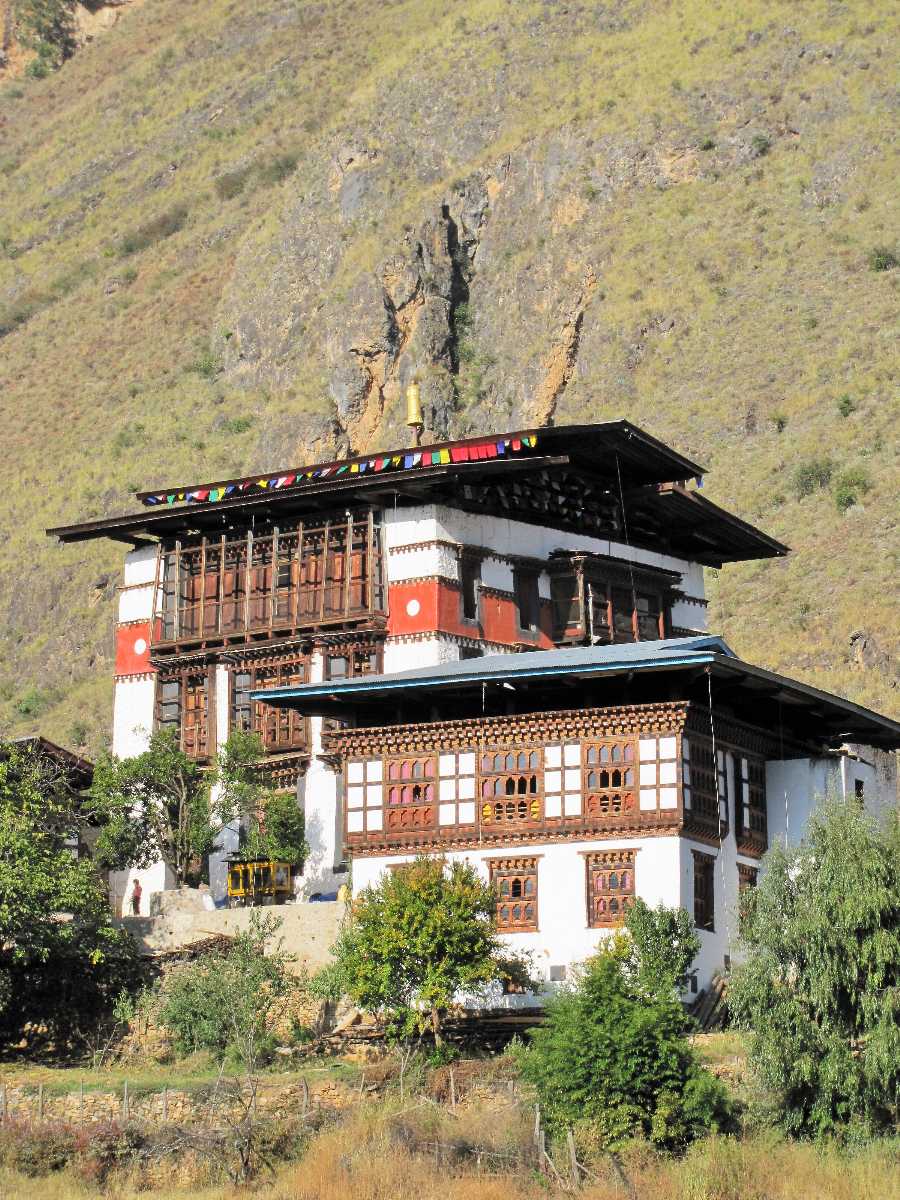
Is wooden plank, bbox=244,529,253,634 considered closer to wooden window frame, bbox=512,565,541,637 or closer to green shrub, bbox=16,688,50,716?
wooden window frame, bbox=512,565,541,637

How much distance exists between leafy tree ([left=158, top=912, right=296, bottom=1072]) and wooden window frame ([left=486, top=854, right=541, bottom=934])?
16.0 ft

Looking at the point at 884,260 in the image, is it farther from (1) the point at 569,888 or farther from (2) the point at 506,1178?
(2) the point at 506,1178

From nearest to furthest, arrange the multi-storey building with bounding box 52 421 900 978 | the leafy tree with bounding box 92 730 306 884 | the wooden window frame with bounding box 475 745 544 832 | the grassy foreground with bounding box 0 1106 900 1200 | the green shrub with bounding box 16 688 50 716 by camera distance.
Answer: the grassy foreground with bounding box 0 1106 900 1200 → the multi-storey building with bounding box 52 421 900 978 → the wooden window frame with bounding box 475 745 544 832 → the leafy tree with bounding box 92 730 306 884 → the green shrub with bounding box 16 688 50 716

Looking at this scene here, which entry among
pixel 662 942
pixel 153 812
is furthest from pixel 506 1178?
pixel 153 812

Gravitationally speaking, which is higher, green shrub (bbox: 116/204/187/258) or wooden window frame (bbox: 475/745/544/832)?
green shrub (bbox: 116/204/187/258)

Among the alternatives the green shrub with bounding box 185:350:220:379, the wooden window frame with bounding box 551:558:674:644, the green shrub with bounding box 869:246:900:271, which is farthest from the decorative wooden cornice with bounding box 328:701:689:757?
the green shrub with bounding box 185:350:220:379

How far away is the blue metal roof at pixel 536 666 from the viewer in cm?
5175

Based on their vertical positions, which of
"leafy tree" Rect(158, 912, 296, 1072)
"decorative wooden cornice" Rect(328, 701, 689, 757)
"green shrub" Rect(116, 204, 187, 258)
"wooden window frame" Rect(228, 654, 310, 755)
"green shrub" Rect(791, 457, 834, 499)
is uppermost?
"green shrub" Rect(116, 204, 187, 258)

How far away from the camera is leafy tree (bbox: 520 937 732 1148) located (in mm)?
42500

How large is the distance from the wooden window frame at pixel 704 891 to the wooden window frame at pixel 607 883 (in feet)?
5.14

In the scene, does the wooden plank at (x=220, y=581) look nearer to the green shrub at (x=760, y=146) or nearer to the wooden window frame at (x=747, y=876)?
the wooden window frame at (x=747, y=876)

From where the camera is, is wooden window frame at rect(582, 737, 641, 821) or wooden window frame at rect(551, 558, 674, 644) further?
wooden window frame at rect(551, 558, 674, 644)

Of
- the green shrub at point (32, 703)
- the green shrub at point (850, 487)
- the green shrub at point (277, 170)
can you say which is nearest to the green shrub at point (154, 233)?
the green shrub at point (277, 170)

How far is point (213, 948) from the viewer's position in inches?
2149
